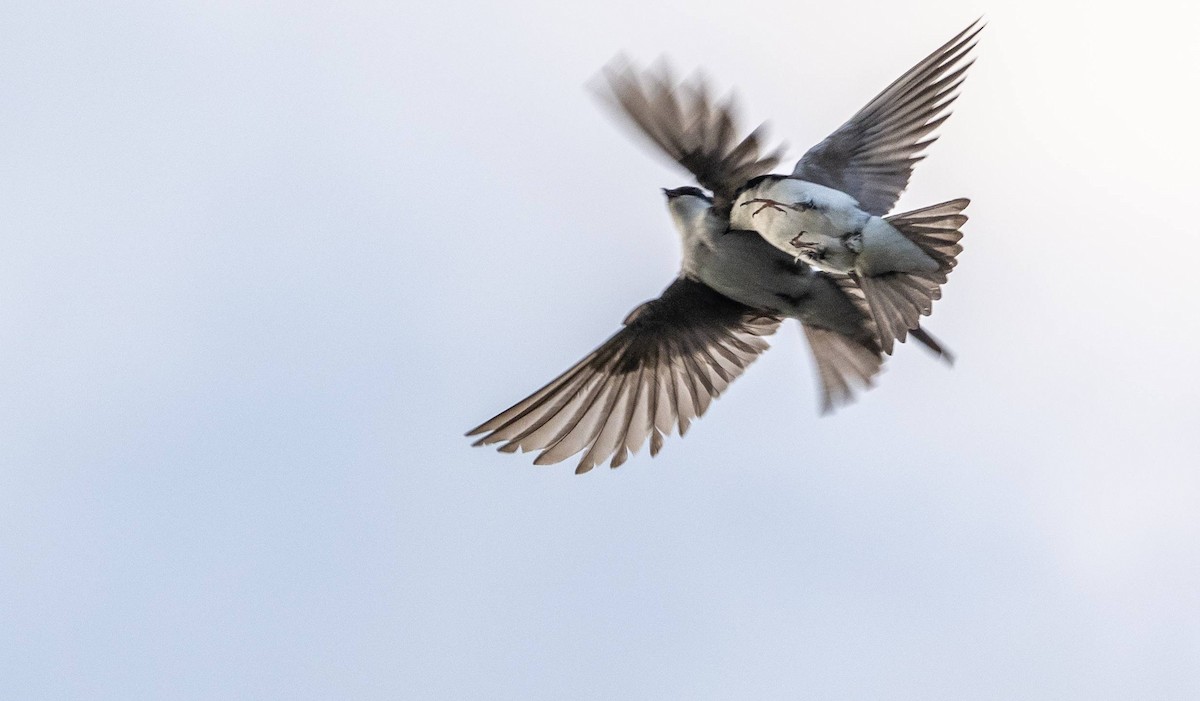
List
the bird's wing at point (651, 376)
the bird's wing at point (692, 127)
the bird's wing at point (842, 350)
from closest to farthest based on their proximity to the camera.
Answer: the bird's wing at point (692, 127) → the bird's wing at point (842, 350) → the bird's wing at point (651, 376)

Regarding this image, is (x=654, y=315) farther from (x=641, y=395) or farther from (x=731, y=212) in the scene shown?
(x=731, y=212)

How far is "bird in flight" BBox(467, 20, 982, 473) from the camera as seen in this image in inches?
255

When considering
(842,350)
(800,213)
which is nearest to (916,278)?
(800,213)

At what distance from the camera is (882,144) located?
711 cm

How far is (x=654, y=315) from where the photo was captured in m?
7.81

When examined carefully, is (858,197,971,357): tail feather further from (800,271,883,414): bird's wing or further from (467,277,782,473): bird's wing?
(467,277,782,473): bird's wing

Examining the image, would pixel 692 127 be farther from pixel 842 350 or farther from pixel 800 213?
pixel 842 350

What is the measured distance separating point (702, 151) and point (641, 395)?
1656 mm

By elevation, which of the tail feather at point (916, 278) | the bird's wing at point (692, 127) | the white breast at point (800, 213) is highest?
the bird's wing at point (692, 127)

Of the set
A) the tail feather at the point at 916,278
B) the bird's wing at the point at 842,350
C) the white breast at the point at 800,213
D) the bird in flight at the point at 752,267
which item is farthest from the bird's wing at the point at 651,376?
the tail feather at the point at 916,278

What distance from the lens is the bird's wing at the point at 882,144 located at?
698 cm

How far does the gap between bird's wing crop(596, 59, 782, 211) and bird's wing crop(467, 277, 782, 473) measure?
1.03 metres

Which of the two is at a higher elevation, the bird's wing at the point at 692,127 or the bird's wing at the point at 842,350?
the bird's wing at the point at 692,127

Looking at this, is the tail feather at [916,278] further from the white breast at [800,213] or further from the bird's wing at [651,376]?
the bird's wing at [651,376]
